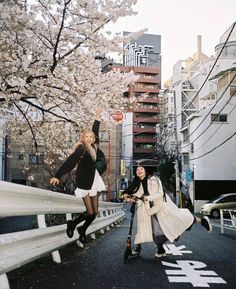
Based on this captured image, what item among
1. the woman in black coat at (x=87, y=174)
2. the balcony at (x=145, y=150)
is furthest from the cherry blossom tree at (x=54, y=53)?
the balcony at (x=145, y=150)

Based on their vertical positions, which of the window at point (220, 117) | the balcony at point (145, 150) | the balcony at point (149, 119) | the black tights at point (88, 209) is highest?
the balcony at point (149, 119)

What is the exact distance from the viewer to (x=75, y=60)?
10406 mm

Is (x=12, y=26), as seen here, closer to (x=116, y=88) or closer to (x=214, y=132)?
(x=116, y=88)

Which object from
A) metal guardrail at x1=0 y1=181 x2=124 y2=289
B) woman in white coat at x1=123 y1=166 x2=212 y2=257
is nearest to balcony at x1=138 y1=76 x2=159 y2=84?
woman in white coat at x1=123 y1=166 x2=212 y2=257

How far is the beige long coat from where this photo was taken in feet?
20.0

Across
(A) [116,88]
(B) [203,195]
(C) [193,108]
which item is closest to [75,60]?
(A) [116,88]

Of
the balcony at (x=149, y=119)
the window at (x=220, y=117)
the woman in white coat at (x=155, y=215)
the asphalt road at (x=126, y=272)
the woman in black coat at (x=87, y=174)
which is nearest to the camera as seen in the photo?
the asphalt road at (x=126, y=272)

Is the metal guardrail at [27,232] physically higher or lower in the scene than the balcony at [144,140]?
lower

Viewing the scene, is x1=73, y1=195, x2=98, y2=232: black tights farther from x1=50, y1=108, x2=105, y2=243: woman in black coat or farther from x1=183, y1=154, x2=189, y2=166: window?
x1=183, y1=154, x2=189, y2=166: window

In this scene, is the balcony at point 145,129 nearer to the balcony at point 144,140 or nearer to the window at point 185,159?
the balcony at point 144,140

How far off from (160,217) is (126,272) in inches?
69.9

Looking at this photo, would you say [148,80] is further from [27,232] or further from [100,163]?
[27,232]

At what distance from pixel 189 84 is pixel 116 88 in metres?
58.4

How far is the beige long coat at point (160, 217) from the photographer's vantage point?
6102 mm
